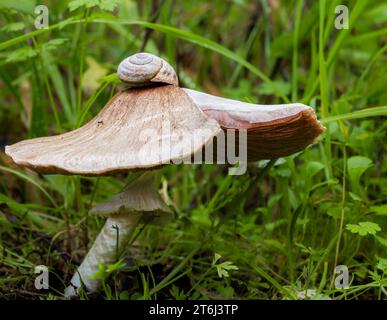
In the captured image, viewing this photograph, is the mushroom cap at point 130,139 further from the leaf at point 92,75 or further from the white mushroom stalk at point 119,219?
the leaf at point 92,75

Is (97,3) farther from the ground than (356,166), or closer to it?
farther from the ground

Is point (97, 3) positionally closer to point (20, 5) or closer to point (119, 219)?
point (20, 5)

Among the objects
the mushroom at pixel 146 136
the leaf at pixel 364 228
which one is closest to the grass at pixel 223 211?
the leaf at pixel 364 228

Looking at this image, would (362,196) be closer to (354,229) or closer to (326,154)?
(326,154)

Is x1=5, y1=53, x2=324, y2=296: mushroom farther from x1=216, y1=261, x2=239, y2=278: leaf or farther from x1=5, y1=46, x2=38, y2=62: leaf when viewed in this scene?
x1=5, y1=46, x2=38, y2=62: leaf

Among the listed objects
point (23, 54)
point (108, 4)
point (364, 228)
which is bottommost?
point (364, 228)

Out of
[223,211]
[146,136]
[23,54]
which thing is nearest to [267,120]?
[146,136]
